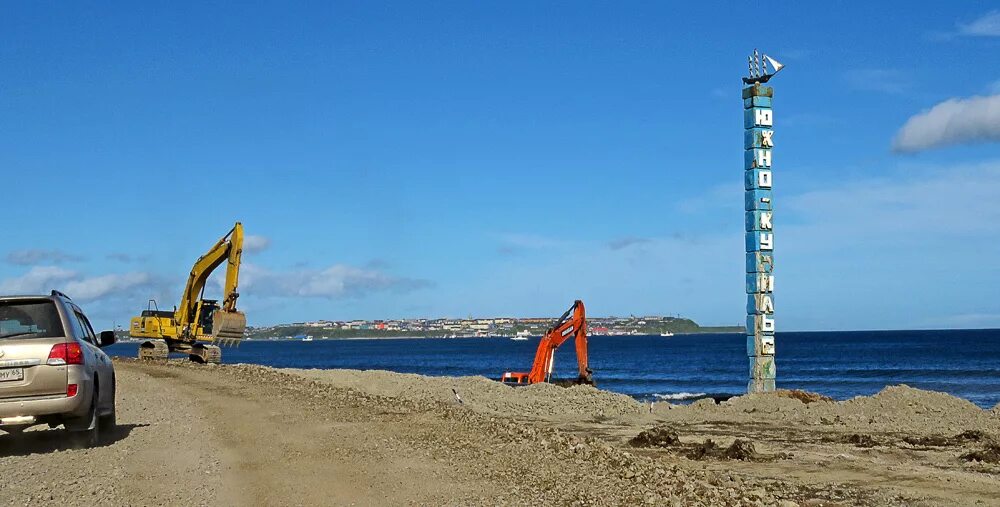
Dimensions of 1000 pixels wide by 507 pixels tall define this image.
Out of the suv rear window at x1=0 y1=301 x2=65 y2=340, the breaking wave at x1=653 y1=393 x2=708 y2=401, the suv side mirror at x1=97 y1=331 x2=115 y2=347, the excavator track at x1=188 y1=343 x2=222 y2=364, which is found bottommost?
the breaking wave at x1=653 y1=393 x2=708 y2=401

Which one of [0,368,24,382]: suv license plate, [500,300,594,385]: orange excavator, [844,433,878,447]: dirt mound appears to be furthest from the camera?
[500,300,594,385]: orange excavator

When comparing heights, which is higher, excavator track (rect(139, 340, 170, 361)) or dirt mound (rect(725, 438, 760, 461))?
excavator track (rect(139, 340, 170, 361))

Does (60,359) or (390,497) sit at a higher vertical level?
(60,359)

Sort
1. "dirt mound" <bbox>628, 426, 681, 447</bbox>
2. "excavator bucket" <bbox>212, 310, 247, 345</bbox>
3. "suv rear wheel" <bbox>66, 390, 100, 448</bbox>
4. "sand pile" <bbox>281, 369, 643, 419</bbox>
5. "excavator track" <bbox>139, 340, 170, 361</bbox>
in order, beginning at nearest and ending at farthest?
1. "suv rear wheel" <bbox>66, 390, 100, 448</bbox>
2. "dirt mound" <bbox>628, 426, 681, 447</bbox>
3. "sand pile" <bbox>281, 369, 643, 419</bbox>
4. "excavator bucket" <bbox>212, 310, 247, 345</bbox>
5. "excavator track" <bbox>139, 340, 170, 361</bbox>

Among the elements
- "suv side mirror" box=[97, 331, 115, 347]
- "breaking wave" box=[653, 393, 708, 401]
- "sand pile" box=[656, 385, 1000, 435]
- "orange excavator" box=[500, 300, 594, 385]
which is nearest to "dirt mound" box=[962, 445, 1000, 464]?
"sand pile" box=[656, 385, 1000, 435]

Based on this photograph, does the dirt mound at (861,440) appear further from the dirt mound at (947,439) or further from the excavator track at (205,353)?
the excavator track at (205,353)

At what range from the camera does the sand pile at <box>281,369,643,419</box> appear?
26234 millimetres

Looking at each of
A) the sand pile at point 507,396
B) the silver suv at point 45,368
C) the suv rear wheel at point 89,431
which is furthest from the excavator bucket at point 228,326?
the silver suv at point 45,368

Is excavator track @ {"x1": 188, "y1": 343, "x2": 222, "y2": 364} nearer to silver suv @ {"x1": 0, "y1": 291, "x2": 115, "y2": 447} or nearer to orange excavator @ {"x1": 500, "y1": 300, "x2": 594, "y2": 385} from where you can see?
orange excavator @ {"x1": 500, "y1": 300, "x2": 594, "y2": 385}

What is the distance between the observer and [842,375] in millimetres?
74250

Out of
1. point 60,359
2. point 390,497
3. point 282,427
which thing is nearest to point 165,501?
point 390,497

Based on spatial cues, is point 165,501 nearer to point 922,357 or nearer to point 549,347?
point 549,347

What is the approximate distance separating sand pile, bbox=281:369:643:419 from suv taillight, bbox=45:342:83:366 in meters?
12.8

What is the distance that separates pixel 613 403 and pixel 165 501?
1885 cm
